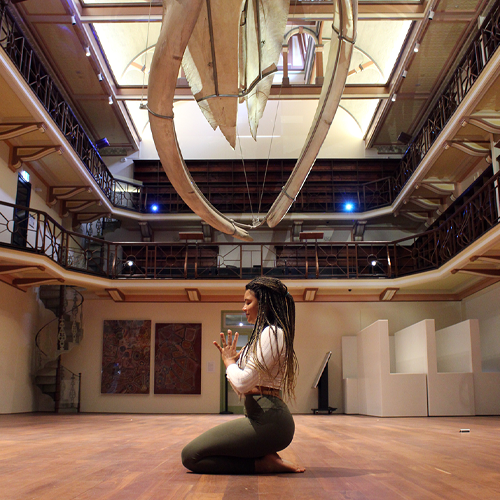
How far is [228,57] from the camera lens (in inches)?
137

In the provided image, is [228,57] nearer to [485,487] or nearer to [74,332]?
[485,487]

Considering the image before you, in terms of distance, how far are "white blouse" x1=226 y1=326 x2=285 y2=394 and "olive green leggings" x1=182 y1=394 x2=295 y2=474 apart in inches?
4.2

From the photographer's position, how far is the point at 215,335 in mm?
13562

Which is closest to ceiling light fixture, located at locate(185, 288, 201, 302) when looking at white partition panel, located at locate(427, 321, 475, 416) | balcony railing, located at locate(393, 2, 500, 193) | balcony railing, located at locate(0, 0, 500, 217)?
balcony railing, located at locate(0, 0, 500, 217)

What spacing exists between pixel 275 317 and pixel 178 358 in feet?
36.3

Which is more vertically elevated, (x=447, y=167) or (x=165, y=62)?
(x=447, y=167)

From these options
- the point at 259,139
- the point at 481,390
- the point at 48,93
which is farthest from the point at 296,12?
the point at 481,390

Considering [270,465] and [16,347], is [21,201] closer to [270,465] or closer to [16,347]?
[16,347]

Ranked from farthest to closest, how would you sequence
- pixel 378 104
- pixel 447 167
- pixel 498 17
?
pixel 378 104, pixel 447 167, pixel 498 17

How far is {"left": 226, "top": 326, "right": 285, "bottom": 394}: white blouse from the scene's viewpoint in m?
2.64

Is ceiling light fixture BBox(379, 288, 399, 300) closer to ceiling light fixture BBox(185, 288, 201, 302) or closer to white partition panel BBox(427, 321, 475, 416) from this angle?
white partition panel BBox(427, 321, 475, 416)

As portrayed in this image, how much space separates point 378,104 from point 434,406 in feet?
28.5

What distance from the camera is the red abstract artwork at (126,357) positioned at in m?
13.3

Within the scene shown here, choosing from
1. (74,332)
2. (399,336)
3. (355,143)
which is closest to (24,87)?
(74,332)
